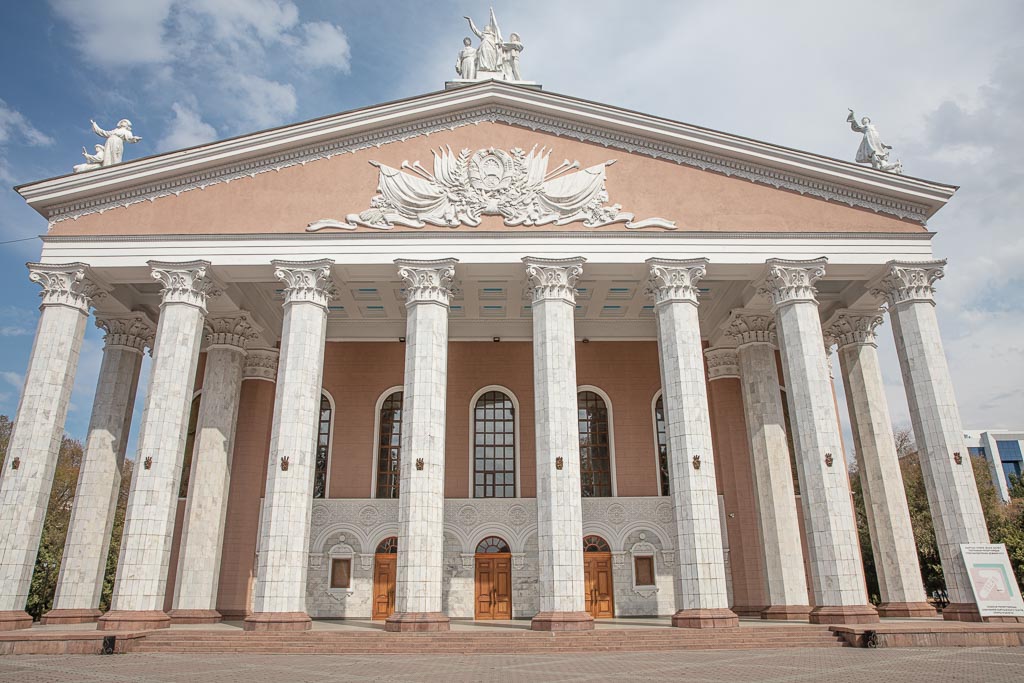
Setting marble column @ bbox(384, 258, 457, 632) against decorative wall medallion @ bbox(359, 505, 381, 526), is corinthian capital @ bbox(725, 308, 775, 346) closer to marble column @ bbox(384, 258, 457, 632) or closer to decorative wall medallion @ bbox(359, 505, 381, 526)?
marble column @ bbox(384, 258, 457, 632)

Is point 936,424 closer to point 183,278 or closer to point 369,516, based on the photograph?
point 369,516

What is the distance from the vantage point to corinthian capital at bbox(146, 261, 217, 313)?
21.7 m

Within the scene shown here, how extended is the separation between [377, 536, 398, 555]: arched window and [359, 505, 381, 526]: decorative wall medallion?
2.55 feet

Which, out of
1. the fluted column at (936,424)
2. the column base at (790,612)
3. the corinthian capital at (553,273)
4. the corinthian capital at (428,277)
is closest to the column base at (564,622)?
the column base at (790,612)

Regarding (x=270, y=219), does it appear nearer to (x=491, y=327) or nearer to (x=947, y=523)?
(x=491, y=327)

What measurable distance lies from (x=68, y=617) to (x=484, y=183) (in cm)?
1840

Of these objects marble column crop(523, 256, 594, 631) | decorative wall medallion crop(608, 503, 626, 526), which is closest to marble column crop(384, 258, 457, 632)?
marble column crop(523, 256, 594, 631)

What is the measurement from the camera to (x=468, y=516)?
26.3 m

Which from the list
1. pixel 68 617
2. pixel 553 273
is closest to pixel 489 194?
pixel 553 273

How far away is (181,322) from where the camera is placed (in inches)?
843

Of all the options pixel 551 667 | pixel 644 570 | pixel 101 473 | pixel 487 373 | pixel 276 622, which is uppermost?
pixel 487 373

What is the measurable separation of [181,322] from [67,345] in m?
3.49

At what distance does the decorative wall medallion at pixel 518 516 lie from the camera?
26281 mm

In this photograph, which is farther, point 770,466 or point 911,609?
point 770,466
